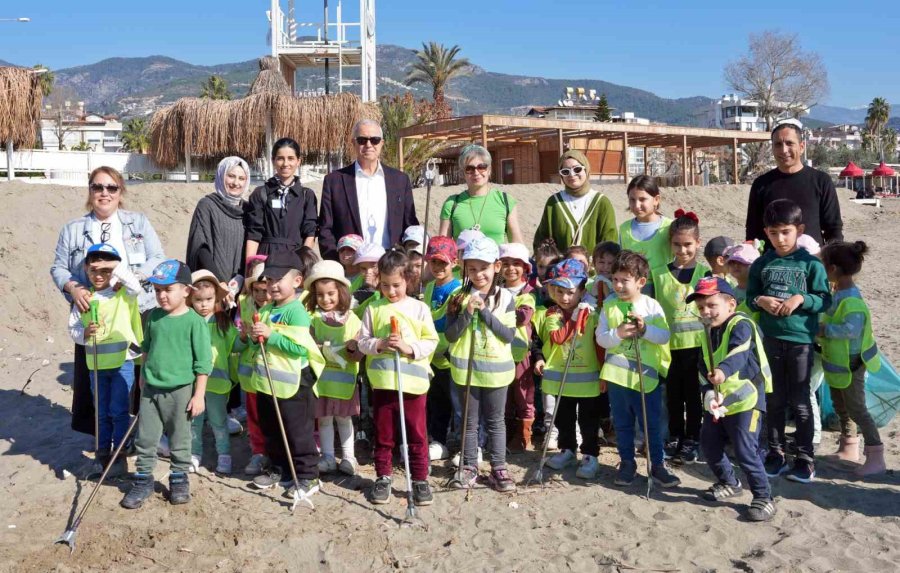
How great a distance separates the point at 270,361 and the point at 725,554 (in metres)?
2.85

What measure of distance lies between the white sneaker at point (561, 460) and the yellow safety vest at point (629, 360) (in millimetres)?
713

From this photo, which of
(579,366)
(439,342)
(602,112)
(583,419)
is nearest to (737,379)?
(579,366)

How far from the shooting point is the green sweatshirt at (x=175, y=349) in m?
4.76

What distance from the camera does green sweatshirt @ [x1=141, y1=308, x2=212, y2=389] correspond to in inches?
187

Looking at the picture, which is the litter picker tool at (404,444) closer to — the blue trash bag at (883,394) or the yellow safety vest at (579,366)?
the yellow safety vest at (579,366)

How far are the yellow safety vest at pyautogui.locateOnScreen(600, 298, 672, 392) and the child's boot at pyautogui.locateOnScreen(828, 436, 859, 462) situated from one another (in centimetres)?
154

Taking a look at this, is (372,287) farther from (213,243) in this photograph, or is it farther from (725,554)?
(725,554)

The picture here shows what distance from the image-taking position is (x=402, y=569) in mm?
4035

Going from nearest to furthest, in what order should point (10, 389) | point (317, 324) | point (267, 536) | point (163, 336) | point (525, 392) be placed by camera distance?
1. point (267, 536)
2. point (163, 336)
3. point (317, 324)
4. point (525, 392)
5. point (10, 389)

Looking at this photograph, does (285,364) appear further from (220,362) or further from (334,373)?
(220,362)

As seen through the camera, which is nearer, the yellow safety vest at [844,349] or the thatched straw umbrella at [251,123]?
the yellow safety vest at [844,349]

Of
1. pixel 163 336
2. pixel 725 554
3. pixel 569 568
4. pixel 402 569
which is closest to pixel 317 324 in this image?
pixel 163 336

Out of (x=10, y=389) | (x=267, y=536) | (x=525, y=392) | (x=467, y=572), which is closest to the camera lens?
(x=467, y=572)

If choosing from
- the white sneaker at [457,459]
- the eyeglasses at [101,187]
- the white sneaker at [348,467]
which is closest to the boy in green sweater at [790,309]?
the white sneaker at [457,459]
